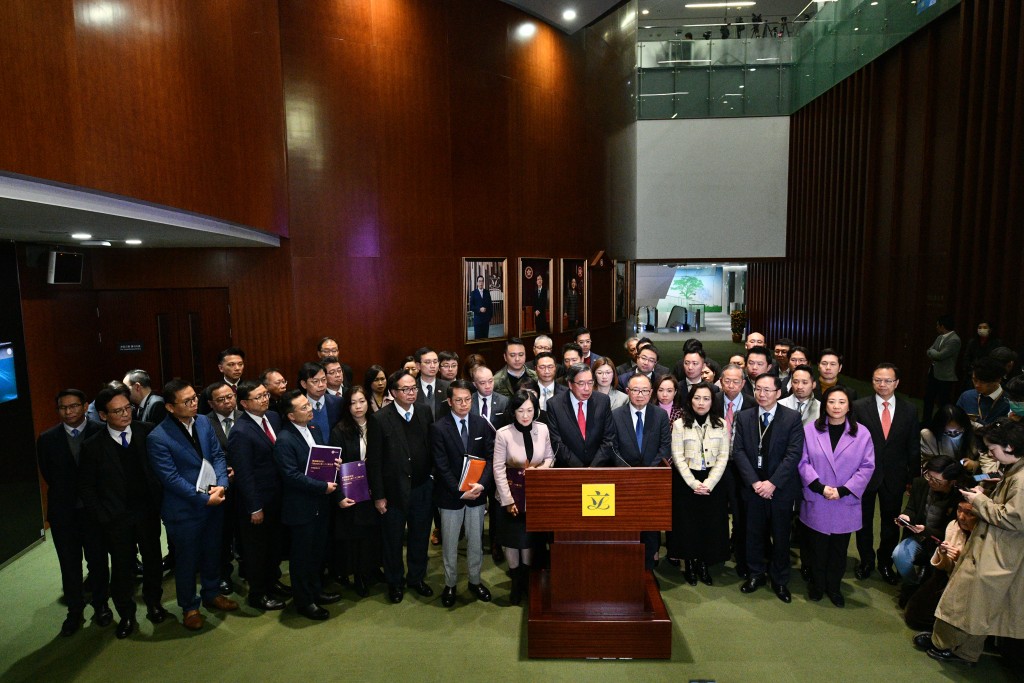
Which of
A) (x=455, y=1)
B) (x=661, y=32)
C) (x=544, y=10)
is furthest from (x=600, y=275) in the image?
(x=661, y=32)

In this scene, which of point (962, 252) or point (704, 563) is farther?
point (962, 252)

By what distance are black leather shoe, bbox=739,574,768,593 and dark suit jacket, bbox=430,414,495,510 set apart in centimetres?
207

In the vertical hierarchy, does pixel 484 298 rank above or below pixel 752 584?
above

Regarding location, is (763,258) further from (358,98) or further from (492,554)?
(492,554)

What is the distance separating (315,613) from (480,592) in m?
1.19

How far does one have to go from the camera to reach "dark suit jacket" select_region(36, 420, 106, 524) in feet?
13.7

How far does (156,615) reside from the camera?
14.6 feet

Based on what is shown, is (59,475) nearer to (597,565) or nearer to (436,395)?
(436,395)

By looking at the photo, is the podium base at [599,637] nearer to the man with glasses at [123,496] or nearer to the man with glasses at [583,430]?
the man with glasses at [583,430]

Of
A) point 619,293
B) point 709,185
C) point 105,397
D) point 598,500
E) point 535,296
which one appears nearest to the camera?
point 598,500

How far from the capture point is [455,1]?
329 inches

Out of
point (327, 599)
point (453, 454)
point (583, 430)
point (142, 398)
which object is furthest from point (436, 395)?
point (142, 398)

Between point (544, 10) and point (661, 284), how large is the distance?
56.3 feet

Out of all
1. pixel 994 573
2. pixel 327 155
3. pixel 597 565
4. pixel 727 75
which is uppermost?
pixel 727 75
